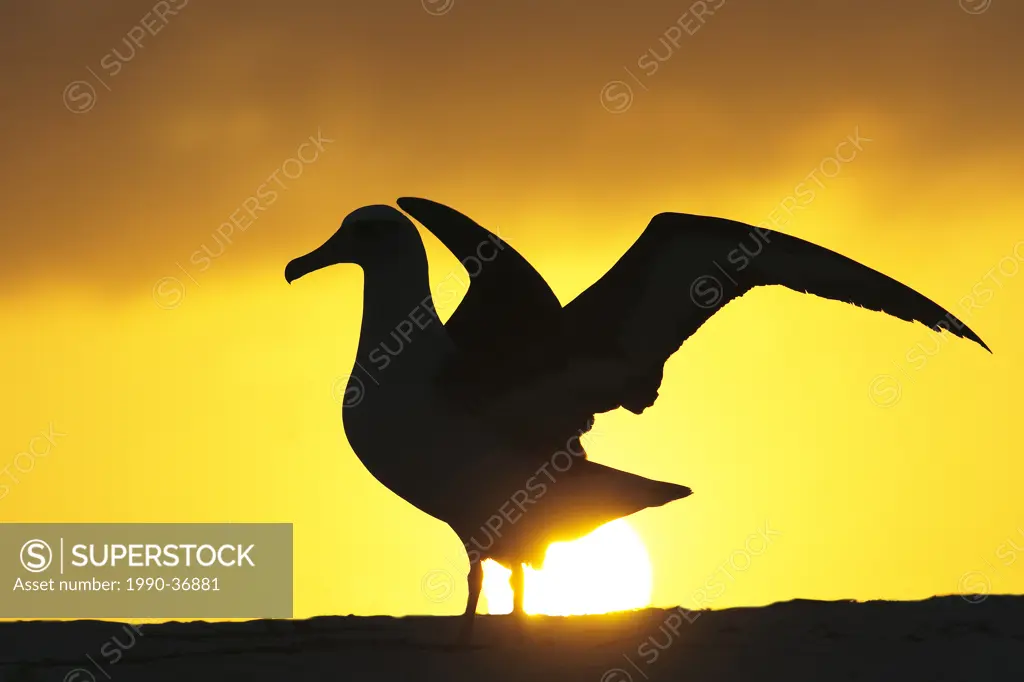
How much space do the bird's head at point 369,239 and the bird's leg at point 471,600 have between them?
2.09m

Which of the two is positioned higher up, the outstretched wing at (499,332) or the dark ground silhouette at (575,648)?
the outstretched wing at (499,332)

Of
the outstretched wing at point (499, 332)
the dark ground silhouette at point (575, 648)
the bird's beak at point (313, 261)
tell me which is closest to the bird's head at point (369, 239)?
the bird's beak at point (313, 261)

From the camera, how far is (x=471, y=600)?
758cm

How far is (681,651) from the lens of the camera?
246 inches

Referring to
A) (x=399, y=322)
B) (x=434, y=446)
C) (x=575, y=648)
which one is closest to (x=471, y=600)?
(x=434, y=446)

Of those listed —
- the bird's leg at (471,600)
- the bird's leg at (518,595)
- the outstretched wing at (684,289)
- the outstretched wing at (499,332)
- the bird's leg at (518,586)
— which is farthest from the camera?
the outstretched wing at (684,289)

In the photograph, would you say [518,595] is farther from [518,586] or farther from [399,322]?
[399,322]

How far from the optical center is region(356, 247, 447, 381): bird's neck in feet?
26.2

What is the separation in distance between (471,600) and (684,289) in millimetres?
2519

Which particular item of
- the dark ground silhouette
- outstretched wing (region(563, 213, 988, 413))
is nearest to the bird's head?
outstretched wing (region(563, 213, 988, 413))

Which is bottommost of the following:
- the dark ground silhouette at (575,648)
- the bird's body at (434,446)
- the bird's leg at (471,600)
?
the dark ground silhouette at (575,648)

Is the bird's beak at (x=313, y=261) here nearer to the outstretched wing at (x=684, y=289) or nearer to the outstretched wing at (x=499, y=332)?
the outstretched wing at (x=499, y=332)

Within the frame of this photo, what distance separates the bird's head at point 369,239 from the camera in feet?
27.2

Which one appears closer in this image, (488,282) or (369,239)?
(488,282)
